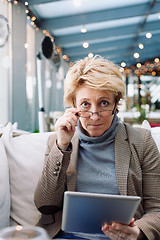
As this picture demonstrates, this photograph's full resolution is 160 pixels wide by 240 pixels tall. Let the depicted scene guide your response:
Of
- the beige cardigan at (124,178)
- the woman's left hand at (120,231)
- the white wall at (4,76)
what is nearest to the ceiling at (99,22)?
the white wall at (4,76)

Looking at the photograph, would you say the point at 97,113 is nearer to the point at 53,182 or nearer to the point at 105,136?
the point at 105,136

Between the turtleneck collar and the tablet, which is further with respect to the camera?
the turtleneck collar

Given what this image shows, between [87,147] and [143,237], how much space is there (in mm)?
494

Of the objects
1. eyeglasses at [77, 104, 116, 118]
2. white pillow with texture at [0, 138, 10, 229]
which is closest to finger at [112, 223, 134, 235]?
eyeglasses at [77, 104, 116, 118]

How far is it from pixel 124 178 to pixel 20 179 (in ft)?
1.88

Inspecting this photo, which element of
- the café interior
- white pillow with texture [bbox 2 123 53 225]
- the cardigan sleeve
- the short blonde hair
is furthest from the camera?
the café interior

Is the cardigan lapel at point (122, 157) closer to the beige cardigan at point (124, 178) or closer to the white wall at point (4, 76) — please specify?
the beige cardigan at point (124, 178)

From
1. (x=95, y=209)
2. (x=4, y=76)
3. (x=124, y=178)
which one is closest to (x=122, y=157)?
(x=124, y=178)

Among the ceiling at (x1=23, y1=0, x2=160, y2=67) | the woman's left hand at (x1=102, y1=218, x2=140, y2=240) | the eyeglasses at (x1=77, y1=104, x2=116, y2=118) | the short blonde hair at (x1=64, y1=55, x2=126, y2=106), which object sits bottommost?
the woman's left hand at (x1=102, y1=218, x2=140, y2=240)

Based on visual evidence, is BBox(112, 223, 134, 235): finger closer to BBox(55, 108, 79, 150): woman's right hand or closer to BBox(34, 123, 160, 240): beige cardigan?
BBox(34, 123, 160, 240): beige cardigan

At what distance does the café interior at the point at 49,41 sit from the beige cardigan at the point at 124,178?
0.98 metres

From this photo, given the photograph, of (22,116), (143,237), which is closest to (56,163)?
(143,237)

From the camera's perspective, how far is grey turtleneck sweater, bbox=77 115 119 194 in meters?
1.28

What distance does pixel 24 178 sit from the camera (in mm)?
1463
